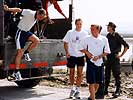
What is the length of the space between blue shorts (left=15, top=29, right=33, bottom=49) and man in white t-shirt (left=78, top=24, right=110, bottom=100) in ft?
4.94

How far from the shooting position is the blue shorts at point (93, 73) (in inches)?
348

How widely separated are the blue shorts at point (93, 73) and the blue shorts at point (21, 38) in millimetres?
1679

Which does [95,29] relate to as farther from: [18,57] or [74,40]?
[18,57]

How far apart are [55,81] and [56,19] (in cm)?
187

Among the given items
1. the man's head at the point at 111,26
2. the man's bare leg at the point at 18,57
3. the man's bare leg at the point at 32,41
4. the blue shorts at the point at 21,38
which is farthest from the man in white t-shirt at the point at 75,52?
the man's bare leg at the point at 18,57

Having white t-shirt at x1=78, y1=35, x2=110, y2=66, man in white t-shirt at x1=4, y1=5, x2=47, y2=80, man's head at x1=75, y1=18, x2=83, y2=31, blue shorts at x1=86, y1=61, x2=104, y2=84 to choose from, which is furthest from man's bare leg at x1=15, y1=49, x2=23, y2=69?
blue shorts at x1=86, y1=61, x2=104, y2=84

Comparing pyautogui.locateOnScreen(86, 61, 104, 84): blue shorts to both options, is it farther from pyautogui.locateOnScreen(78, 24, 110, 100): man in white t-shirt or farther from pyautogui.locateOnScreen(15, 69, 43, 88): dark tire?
pyautogui.locateOnScreen(15, 69, 43, 88): dark tire

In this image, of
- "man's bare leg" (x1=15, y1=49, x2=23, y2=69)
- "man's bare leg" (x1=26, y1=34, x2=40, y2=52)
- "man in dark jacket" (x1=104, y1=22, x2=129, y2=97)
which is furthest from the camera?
"man in dark jacket" (x1=104, y1=22, x2=129, y2=97)

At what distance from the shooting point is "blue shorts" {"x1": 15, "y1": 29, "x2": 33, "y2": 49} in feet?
32.0

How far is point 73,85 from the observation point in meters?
10.2

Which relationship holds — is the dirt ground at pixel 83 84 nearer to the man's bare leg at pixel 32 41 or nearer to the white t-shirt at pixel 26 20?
the man's bare leg at pixel 32 41

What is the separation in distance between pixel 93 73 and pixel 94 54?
1.22 feet

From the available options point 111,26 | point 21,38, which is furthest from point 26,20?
point 111,26

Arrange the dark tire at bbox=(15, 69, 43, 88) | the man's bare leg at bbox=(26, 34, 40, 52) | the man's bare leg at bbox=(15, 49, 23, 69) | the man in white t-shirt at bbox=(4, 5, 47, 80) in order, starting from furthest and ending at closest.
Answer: the dark tire at bbox=(15, 69, 43, 88) < the man's bare leg at bbox=(26, 34, 40, 52) < the man in white t-shirt at bbox=(4, 5, 47, 80) < the man's bare leg at bbox=(15, 49, 23, 69)
